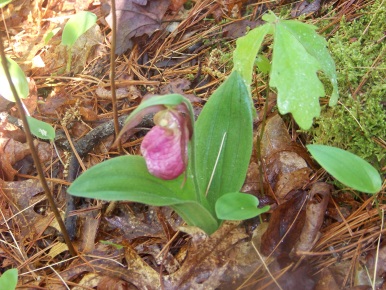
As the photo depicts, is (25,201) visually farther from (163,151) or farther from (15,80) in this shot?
Answer: (163,151)

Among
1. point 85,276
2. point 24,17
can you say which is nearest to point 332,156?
point 85,276

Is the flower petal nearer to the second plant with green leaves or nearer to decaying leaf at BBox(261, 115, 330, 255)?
the second plant with green leaves

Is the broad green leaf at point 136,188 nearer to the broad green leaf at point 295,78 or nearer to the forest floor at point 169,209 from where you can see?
the forest floor at point 169,209

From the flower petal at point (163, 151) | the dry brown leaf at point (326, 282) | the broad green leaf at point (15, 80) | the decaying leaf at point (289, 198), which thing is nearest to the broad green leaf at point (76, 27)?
the broad green leaf at point (15, 80)

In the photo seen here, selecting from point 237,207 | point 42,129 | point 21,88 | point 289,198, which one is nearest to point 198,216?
point 237,207

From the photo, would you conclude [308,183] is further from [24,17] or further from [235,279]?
[24,17]

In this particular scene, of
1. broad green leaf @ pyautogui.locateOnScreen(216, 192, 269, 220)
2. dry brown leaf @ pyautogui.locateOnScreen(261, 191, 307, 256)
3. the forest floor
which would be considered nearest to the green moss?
the forest floor
